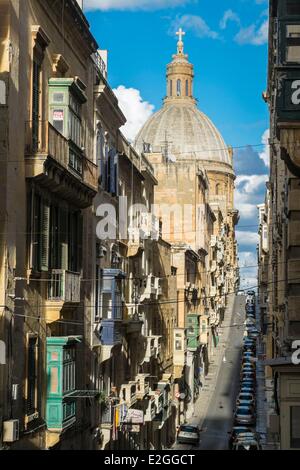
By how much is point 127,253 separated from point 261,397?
26.0 meters

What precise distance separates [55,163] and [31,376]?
195 inches

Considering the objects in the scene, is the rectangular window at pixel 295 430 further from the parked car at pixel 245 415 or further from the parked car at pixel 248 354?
the parked car at pixel 248 354

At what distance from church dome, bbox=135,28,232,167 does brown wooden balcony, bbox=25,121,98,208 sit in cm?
9662

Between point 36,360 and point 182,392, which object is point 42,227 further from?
point 182,392

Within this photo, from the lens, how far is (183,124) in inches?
5094

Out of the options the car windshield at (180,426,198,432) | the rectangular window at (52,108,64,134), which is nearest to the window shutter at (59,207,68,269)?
the rectangular window at (52,108,64,134)

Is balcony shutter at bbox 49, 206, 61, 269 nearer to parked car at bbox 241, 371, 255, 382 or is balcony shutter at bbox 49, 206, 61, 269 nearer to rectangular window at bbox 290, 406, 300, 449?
rectangular window at bbox 290, 406, 300, 449

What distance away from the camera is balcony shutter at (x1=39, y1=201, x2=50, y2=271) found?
19953 mm

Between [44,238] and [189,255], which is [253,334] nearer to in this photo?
[189,255]

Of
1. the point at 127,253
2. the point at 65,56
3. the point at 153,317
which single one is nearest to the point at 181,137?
the point at 153,317

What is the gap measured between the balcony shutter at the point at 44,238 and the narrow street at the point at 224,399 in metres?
26.0

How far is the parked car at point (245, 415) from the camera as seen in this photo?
47625mm

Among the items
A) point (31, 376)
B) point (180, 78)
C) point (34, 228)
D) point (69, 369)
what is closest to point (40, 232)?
point (34, 228)

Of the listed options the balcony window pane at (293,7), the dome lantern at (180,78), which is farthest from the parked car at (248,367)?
the dome lantern at (180,78)
